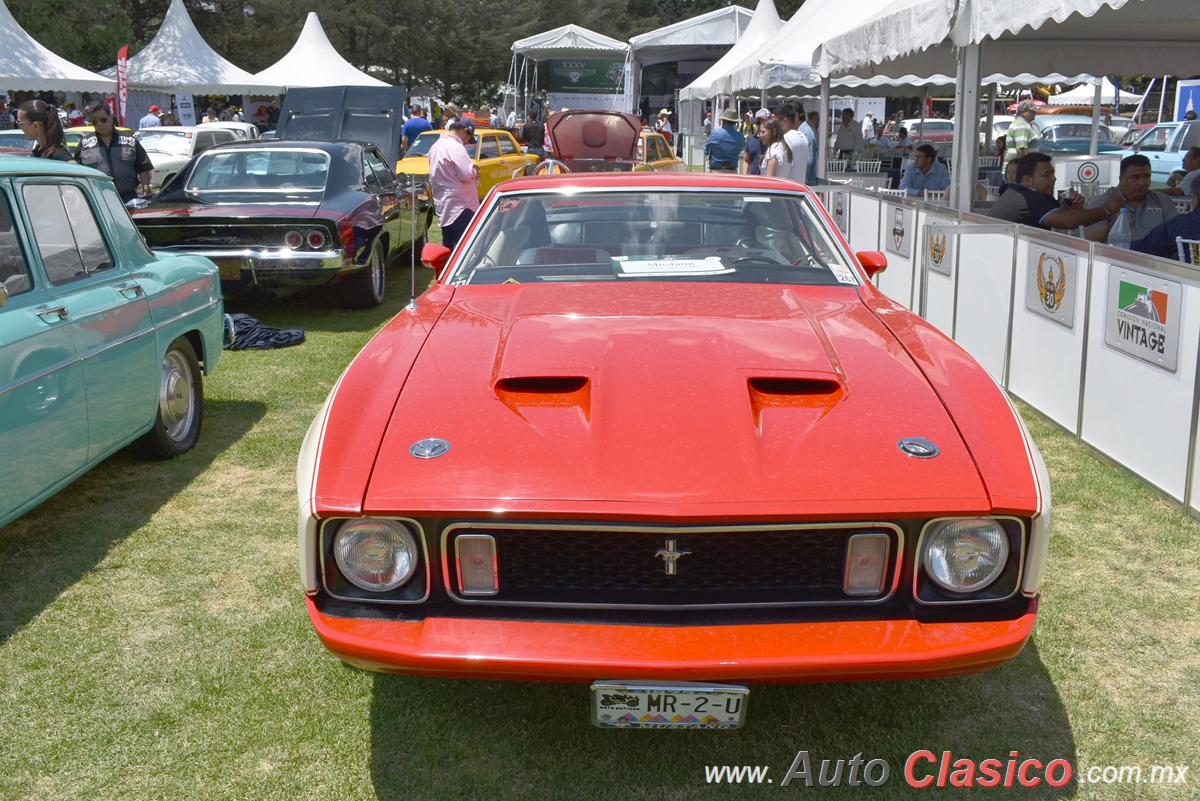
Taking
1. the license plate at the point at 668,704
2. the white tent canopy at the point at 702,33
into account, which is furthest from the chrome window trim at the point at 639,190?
the white tent canopy at the point at 702,33

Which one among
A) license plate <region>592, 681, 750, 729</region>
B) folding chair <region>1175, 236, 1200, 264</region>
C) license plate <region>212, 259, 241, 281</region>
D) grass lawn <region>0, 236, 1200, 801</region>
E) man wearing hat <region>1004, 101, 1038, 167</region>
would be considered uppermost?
man wearing hat <region>1004, 101, 1038, 167</region>

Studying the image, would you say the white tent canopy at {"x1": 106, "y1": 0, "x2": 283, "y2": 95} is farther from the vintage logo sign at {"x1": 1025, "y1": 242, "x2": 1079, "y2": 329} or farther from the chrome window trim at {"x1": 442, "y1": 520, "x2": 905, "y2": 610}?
the chrome window trim at {"x1": 442, "y1": 520, "x2": 905, "y2": 610}

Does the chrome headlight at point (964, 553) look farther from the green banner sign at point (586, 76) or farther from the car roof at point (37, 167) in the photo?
the green banner sign at point (586, 76)

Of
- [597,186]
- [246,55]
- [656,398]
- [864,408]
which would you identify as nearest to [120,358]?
[597,186]

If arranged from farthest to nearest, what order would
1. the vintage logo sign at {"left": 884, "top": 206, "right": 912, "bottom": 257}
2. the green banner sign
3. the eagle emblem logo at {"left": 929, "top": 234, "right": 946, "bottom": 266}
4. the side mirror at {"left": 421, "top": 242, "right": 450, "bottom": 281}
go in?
the green banner sign, the vintage logo sign at {"left": 884, "top": 206, "right": 912, "bottom": 257}, the eagle emblem logo at {"left": 929, "top": 234, "right": 946, "bottom": 266}, the side mirror at {"left": 421, "top": 242, "right": 450, "bottom": 281}

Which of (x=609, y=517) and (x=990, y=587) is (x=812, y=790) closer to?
(x=990, y=587)

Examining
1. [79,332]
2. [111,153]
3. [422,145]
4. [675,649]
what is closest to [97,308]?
[79,332]

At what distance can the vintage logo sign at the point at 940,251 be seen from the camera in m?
7.55

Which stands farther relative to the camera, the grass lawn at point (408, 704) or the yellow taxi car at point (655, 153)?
the yellow taxi car at point (655, 153)

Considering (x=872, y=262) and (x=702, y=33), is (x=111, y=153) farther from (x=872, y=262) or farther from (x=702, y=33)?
(x=702, y=33)

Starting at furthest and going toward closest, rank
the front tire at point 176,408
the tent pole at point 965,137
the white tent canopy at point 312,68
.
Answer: the white tent canopy at point 312,68, the tent pole at point 965,137, the front tire at point 176,408

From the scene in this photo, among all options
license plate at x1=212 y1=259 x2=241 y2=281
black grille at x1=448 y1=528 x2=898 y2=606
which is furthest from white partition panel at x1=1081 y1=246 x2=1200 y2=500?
license plate at x1=212 y1=259 x2=241 y2=281

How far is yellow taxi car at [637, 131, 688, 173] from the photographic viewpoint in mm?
18328

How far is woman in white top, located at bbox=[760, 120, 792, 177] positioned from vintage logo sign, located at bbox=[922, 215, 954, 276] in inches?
158
